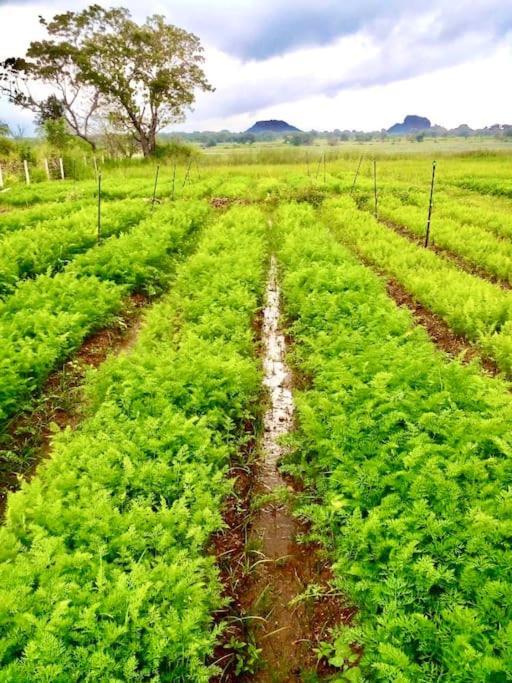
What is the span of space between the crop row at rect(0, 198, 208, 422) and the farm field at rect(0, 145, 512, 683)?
60mm

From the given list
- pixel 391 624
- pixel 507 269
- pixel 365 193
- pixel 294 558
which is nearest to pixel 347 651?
pixel 391 624

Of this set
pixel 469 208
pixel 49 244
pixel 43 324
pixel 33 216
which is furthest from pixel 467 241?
pixel 33 216

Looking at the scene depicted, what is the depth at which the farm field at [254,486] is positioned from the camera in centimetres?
307

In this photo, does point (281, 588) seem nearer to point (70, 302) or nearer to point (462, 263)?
point (70, 302)

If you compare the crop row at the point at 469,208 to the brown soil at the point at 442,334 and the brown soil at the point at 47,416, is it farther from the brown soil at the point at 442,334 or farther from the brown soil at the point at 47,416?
the brown soil at the point at 47,416

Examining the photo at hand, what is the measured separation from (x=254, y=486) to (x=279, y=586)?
4.47 feet

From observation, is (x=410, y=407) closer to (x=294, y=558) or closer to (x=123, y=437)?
(x=294, y=558)

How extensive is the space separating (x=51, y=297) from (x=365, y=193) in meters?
19.8

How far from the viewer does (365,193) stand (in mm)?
24875

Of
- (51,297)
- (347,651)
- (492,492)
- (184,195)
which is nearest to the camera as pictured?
(347,651)

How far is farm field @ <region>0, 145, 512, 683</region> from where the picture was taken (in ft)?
10.1

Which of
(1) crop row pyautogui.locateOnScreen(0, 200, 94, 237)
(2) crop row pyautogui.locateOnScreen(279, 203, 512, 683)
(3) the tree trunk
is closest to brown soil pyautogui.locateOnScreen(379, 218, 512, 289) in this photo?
(2) crop row pyautogui.locateOnScreen(279, 203, 512, 683)

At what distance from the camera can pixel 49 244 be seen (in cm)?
1191

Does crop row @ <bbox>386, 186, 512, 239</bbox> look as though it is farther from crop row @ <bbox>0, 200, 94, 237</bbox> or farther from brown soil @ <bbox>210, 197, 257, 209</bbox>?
crop row @ <bbox>0, 200, 94, 237</bbox>
